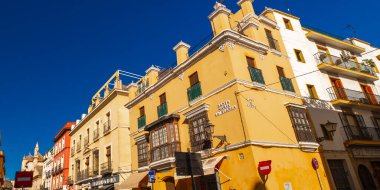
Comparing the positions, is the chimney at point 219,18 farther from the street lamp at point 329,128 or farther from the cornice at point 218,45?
the street lamp at point 329,128

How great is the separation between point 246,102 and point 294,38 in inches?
346

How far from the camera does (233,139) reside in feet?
41.5

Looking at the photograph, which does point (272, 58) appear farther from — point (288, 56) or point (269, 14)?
point (269, 14)

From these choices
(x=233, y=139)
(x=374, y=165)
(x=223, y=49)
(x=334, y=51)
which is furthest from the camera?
(x=334, y=51)

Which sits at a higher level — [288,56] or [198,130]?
[288,56]

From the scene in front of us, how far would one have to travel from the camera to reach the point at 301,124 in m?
→ 14.7

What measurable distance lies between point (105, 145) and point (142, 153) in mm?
6228

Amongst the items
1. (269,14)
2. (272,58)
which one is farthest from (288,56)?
(269,14)

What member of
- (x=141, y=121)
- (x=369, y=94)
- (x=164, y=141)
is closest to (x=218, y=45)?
(x=164, y=141)

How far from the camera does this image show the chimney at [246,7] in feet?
56.3

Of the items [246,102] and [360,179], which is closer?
[246,102]

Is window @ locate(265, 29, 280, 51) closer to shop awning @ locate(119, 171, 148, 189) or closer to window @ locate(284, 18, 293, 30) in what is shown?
window @ locate(284, 18, 293, 30)

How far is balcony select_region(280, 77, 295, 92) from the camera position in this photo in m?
15.5

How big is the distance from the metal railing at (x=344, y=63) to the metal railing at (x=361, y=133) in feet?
15.9
